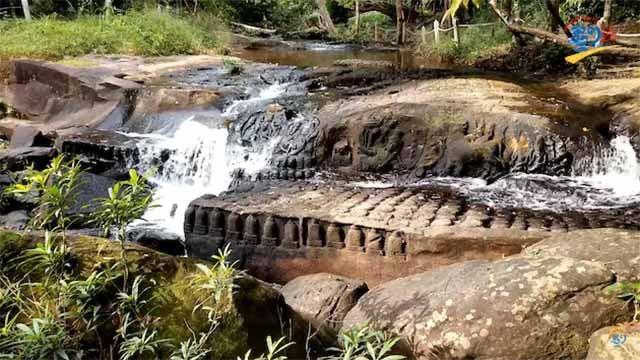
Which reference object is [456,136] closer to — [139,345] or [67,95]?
[139,345]

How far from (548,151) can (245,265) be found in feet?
11.4

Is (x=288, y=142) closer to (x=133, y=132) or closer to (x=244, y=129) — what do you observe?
(x=244, y=129)

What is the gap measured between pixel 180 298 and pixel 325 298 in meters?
1.62

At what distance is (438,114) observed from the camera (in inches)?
258

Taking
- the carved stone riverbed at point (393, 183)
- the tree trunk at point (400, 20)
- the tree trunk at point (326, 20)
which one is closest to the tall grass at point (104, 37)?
the carved stone riverbed at point (393, 183)

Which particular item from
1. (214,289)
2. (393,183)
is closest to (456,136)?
(393,183)

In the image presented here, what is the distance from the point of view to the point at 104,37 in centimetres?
1363

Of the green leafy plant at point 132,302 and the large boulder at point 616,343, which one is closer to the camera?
the green leafy plant at point 132,302

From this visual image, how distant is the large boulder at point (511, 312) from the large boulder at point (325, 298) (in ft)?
1.27

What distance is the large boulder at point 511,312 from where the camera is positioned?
9.77ft

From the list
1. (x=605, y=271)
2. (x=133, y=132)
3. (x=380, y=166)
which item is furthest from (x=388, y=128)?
(x=133, y=132)

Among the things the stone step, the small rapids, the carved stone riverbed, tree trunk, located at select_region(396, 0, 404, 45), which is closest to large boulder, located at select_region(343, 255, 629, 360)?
the carved stone riverbed

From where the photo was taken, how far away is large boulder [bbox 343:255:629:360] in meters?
2.98

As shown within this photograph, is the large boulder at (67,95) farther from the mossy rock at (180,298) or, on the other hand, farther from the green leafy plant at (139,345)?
the green leafy plant at (139,345)
